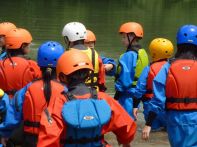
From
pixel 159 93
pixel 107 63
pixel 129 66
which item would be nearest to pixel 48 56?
pixel 159 93

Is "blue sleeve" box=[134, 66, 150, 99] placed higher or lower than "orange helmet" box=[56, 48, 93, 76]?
lower

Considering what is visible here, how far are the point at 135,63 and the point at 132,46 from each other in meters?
0.26

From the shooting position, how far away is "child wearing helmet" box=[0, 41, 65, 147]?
15.3 ft

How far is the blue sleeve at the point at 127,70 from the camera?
23.9 feet

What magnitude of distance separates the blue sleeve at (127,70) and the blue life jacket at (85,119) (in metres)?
3.31

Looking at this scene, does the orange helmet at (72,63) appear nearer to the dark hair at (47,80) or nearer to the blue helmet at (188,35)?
the dark hair at (47,80)

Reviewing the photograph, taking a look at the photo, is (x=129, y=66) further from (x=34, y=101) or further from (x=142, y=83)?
(x=34, y=101)

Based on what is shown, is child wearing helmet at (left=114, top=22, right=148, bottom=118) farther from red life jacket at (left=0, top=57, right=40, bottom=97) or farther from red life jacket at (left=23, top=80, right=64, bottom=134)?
red life jacket at (left=23, top=80, right=64, bottom=134)

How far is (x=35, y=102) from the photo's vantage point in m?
4.66

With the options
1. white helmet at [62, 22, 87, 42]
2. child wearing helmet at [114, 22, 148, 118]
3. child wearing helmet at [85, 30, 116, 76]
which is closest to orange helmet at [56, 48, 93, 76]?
white helmet at [62, 22, 87, 42]

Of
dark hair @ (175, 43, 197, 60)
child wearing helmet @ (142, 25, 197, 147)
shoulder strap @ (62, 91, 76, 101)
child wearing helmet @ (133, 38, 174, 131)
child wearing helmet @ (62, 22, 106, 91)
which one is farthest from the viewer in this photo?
child wearing helmet @ (133, 38, 174, 131)

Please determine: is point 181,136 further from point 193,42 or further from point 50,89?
point 50,89

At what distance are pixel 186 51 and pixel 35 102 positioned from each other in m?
1.59

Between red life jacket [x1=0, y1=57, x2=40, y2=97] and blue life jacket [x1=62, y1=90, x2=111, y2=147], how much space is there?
2193mm
